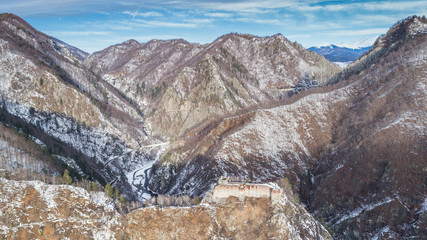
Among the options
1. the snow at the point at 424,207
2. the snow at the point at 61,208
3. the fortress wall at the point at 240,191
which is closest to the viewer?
the snow at the point at 61,208

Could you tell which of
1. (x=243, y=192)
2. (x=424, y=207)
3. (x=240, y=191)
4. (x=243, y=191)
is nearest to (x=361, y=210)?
(x=424, y=207)

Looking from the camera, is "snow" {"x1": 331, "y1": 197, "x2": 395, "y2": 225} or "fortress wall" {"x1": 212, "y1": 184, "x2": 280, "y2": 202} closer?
"fortress wall" {"x1": 212, "y1": 184, "x2": 280, "y2": 202}

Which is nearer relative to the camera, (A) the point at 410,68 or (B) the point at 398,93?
(B) the point at 398,93

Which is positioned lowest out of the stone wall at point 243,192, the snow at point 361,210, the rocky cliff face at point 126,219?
the snow at point 361,210

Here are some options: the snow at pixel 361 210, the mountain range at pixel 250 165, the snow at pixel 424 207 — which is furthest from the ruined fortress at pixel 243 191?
the snow at pixel 424 207

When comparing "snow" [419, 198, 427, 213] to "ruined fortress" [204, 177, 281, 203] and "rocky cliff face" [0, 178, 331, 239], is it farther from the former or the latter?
"ruined fortress" [204, 177, 281, 203]

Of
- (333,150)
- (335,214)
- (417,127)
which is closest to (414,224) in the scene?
(335,214)

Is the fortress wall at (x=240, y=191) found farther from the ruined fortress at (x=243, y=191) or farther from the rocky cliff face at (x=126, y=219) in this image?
the rocky cliff face at (x=126, y=219)

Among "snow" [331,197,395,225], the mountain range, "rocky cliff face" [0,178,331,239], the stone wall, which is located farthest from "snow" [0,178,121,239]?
"snow" [331,197,395,225]

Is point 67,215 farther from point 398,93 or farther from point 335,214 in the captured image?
point 398,93
